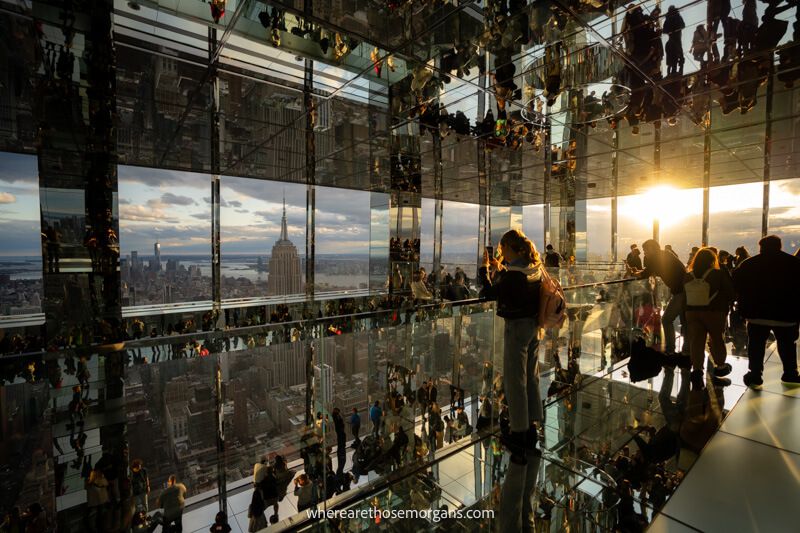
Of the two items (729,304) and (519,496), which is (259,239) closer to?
(519,496)

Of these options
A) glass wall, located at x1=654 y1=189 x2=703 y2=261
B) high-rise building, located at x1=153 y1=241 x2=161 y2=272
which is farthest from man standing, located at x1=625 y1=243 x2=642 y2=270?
high-rise building, located at x1=153 y1=241 x2=161 y2=272

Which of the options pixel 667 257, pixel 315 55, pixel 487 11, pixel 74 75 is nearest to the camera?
pixel 74 75

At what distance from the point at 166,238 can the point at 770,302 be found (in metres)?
9.67

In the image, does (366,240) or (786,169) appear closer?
(366,240)

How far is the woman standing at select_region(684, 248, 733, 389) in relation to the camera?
3502mm

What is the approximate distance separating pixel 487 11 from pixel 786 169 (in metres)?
12.5

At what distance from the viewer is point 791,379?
130 inches

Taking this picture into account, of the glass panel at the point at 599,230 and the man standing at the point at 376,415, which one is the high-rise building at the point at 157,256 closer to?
the man standing at the point at 376,415

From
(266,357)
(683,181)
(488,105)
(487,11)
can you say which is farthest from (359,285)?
(683,181)

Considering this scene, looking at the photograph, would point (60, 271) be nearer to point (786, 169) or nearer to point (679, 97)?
point (679, 97)

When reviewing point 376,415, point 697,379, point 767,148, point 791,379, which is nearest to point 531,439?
point 376,415

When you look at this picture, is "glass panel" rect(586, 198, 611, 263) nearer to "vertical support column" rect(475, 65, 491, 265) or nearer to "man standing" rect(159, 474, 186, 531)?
"vertical support column" rect(475, 65, 491, 265)

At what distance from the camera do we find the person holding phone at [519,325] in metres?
2.12

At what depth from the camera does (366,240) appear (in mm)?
9758
